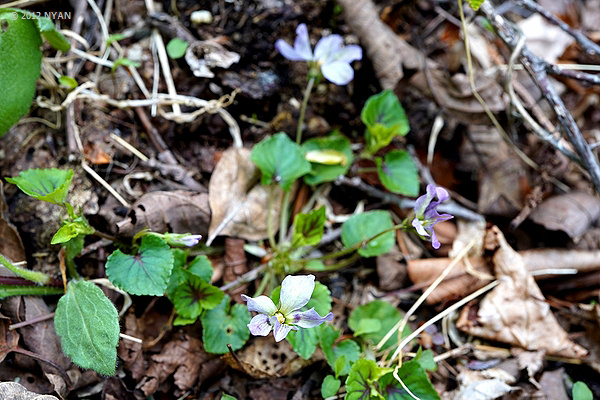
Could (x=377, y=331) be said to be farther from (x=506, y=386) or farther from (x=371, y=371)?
(x=506, y=386)

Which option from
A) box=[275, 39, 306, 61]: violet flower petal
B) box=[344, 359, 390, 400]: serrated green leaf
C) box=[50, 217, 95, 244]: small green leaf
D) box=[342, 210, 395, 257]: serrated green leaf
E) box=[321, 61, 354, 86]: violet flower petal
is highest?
box=[275, 39, 306, 61]: violet flower petal

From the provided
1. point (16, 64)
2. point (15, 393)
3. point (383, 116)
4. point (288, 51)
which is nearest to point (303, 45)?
point (288, 51)

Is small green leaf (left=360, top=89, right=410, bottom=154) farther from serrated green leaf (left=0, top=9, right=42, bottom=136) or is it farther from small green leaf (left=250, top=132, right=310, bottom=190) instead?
serrated green leaf (left=0, top=9, right=42, bottom=136)

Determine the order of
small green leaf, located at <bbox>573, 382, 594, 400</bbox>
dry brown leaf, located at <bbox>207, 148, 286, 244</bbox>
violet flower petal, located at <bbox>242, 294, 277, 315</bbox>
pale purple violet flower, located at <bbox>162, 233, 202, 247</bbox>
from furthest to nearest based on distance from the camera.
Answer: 1. dry brown leaf, located at <bbox>207, 148, 286, 244</bbox>
2. small green leaf, located at <bbox>573, 382, 594, 400</bbox>
3. pale purple violet flower, located at <bbox>162, 233, 202, 247</bbox>
4. violet flower petal, located at <bbox>242, 294, 277, 315</bbox>

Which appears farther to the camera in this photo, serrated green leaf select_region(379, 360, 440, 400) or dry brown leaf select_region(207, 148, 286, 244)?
dry brown leaf select_region(207, 148, 286, 244)

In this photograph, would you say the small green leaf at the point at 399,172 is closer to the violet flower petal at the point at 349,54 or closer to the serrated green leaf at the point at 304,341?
the violet flower petal at the point at 349,54

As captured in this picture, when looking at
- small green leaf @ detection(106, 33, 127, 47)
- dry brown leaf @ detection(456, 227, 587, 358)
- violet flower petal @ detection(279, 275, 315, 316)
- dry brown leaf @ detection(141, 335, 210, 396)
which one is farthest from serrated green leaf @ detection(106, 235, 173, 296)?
dry brown leaf @ detection(456, 227, 587, 358)

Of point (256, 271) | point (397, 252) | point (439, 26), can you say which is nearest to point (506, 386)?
point (397, 252)

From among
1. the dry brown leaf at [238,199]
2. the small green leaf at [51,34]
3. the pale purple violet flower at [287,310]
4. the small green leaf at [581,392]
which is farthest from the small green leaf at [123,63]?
the small green leaf at [581,392]
